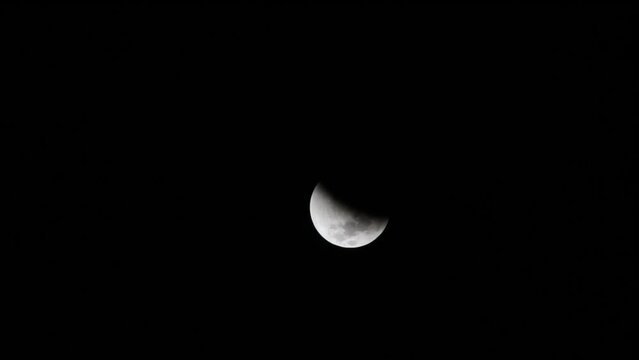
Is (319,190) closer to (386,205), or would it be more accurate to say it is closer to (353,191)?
(353,191)

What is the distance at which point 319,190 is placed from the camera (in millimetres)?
3883

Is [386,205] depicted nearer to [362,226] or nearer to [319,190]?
[362,226]

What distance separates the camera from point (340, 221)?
3.78m

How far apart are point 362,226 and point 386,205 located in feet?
1.15

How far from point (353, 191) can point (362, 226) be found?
41 cm

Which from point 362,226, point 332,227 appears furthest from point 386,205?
point 332,227

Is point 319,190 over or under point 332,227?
over

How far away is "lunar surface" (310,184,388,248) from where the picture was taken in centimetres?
376

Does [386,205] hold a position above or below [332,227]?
above

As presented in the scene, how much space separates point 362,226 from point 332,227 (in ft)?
1.09

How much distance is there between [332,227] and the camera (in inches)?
150

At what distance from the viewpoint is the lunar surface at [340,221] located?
376 centimetres

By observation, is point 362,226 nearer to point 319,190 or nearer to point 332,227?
point 332,227

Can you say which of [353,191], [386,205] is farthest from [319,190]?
[386,205]
